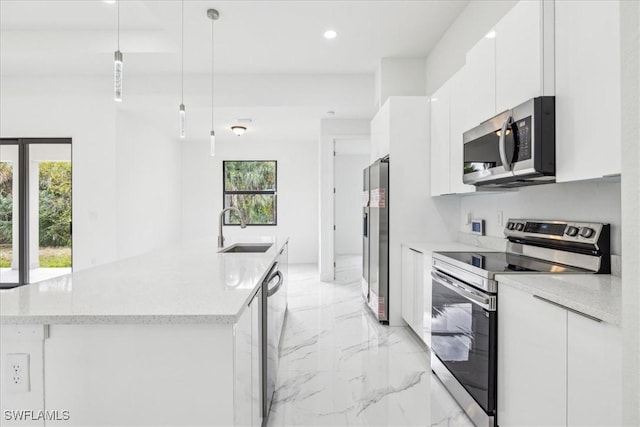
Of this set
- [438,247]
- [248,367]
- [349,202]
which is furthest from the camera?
[349,202]

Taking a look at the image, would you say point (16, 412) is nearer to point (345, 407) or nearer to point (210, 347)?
point (210, 347)

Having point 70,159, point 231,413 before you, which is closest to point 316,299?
point 231,413

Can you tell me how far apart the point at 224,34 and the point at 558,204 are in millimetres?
3208

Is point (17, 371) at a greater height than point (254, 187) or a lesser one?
lesser

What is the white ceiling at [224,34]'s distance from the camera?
3.07 meters

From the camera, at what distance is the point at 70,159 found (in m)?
4.93

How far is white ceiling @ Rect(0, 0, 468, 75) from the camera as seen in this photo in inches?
121

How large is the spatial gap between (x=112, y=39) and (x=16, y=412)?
372 cm

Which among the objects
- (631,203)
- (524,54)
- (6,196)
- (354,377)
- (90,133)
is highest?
(90,133)

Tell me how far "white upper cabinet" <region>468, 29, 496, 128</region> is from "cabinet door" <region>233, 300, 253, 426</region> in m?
1.78

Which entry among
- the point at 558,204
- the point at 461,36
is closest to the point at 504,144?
the point at 558,204

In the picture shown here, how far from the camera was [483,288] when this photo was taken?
168cm

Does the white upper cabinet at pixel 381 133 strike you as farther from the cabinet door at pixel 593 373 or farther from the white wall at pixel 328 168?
the cabinet door at pixel 593 373

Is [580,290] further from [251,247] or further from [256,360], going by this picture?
[251,247]
